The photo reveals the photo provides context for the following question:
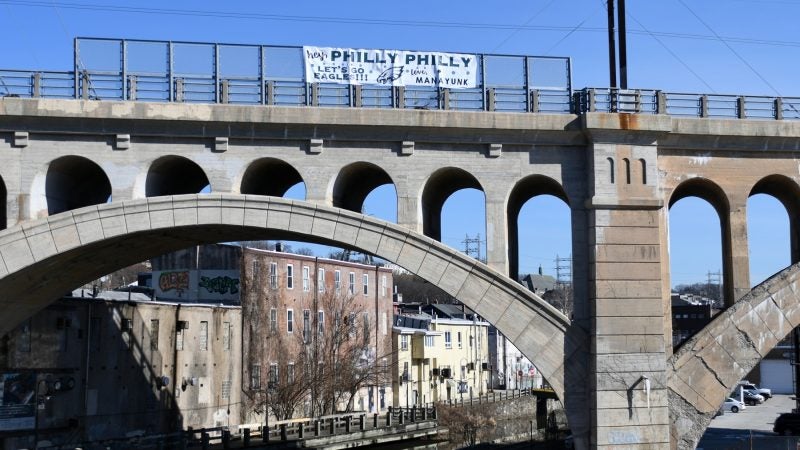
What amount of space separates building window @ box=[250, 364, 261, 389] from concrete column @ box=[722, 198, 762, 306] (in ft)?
117

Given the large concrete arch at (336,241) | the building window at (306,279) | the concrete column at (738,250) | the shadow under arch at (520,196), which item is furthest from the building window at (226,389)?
the concrete column at (738,250)

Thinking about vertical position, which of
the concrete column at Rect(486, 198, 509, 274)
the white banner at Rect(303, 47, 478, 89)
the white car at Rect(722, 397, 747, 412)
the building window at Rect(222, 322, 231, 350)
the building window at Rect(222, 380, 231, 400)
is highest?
the white banner at Rect(303, 47, 478, 89)

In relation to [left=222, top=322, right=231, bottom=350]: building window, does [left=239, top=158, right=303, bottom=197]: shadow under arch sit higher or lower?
higher

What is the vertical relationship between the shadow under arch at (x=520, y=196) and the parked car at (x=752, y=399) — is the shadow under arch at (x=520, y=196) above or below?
above

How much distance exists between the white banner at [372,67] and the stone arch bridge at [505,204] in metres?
1.10

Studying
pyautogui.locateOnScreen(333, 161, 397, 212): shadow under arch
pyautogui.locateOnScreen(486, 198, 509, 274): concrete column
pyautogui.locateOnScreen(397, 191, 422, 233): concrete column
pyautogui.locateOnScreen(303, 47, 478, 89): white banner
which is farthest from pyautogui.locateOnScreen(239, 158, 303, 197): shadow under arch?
pyautogui.locateOnScreen(486, 198, 509, 274): concrete column

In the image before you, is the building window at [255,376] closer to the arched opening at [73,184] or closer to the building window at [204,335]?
the building window at [204,335]

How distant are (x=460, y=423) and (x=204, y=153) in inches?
1676

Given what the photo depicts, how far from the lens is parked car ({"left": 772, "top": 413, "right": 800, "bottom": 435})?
172 ft

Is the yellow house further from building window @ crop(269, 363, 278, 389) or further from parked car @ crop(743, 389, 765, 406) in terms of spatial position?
parked car @ crop(743, 389, 765, 406)

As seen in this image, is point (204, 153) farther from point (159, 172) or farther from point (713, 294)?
point (713, 294)

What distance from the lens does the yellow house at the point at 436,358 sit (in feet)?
240

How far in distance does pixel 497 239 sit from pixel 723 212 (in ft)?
20.7

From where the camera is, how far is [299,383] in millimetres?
57250
